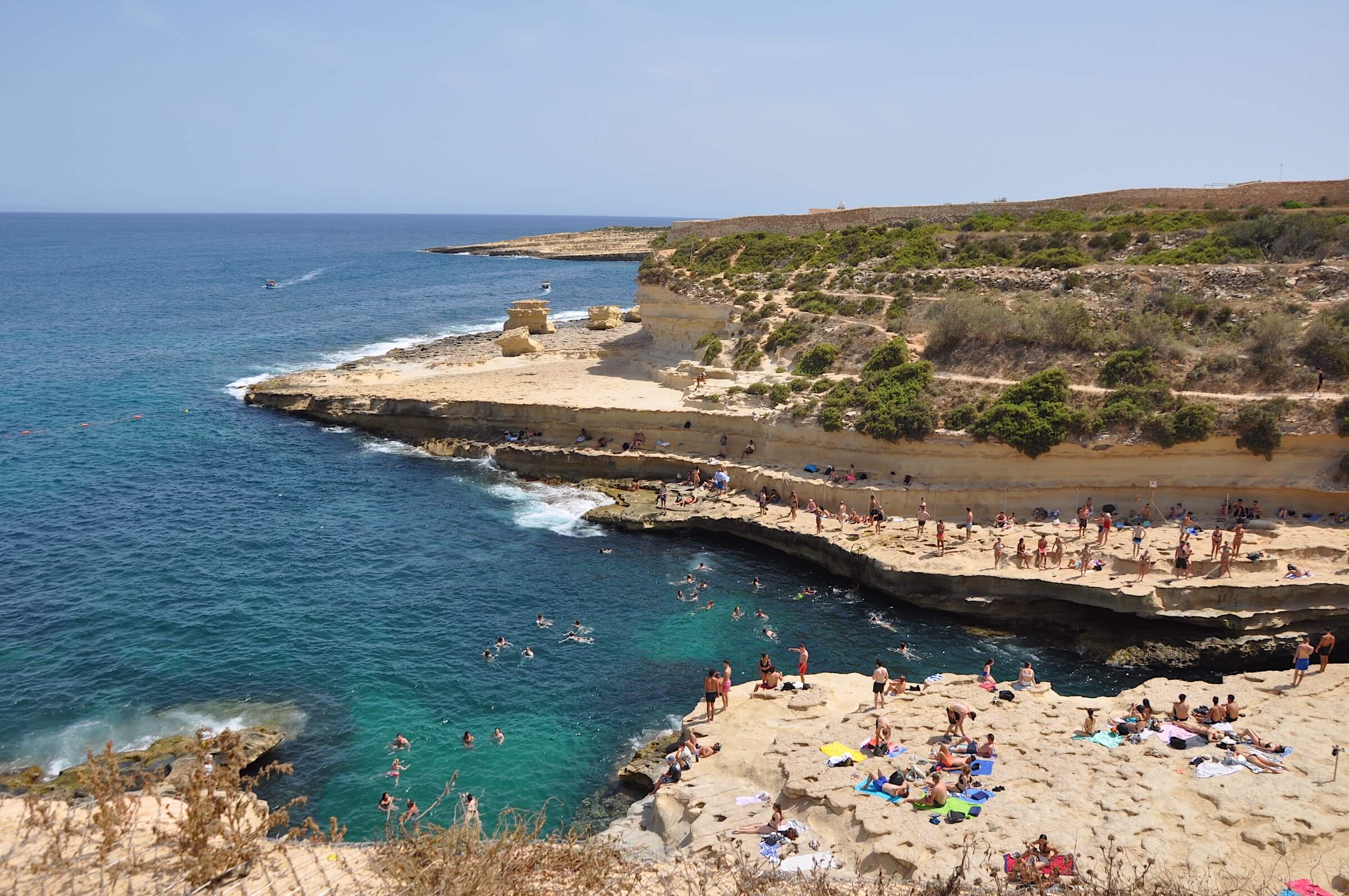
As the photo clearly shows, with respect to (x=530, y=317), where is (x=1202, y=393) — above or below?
below

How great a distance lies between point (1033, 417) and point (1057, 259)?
57.1ft

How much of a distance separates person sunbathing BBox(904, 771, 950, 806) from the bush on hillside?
25.1m

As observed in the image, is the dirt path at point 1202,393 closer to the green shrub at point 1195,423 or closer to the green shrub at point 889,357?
the green shrub at point 1195,423

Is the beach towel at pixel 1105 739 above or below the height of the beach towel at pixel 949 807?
below

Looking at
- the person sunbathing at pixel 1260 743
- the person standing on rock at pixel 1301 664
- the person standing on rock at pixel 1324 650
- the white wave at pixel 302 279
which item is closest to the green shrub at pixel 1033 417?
the person standing on rock at pixel 1324 650

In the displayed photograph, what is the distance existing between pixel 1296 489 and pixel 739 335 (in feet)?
85.6

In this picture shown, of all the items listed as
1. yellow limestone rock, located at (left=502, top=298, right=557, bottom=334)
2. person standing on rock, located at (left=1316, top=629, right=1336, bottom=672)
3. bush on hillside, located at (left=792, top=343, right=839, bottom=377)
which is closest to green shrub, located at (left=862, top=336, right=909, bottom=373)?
bush on hillside, located at (left=792, top=343, right=839, bottom=377)

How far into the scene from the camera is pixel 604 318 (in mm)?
69562

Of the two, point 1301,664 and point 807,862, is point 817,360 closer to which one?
point 1301,664

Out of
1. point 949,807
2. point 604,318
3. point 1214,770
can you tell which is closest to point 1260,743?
point 1214,770

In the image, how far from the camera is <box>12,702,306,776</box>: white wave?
2022 centimetres

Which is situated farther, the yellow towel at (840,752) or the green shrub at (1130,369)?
the green shrub at (1130,369)

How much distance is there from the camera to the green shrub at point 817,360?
130 feet

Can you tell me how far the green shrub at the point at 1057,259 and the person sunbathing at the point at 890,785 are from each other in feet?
115
